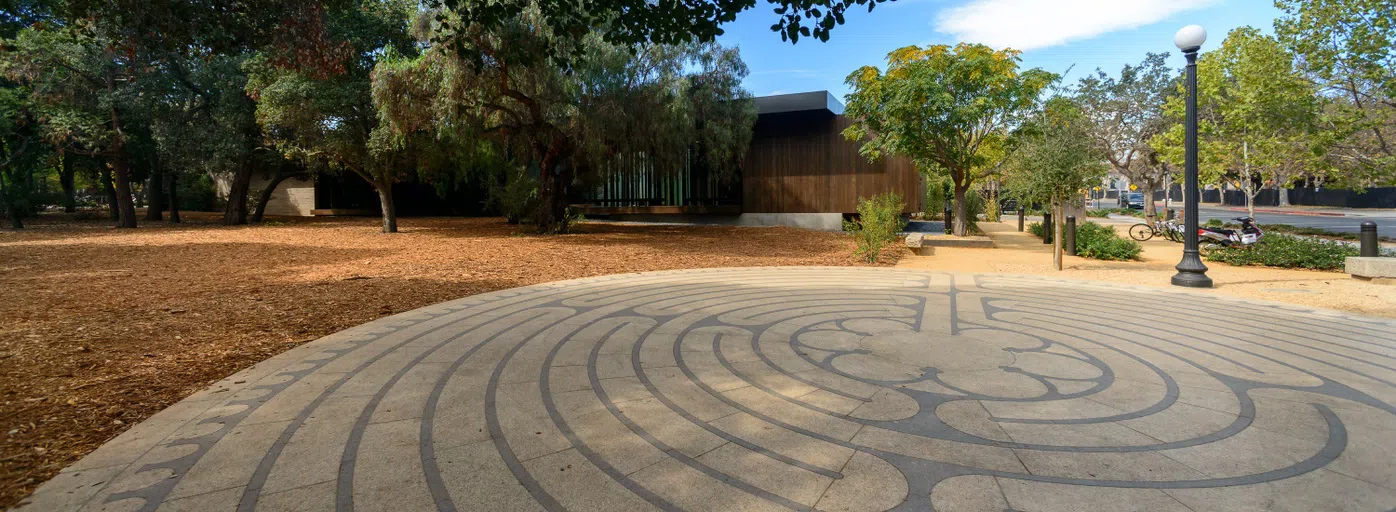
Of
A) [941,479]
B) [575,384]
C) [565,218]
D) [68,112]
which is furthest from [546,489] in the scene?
[68,112]

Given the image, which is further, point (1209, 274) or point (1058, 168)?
Answer: point (1058, 168)

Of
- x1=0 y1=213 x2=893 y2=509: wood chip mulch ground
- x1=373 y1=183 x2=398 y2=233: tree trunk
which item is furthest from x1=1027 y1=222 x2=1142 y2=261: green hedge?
x1=373 y1=183 x2=398 y2=233: tree trunk

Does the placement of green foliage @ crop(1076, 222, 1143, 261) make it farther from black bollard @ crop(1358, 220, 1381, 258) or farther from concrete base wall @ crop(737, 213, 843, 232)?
concrete base wall @ crop(737, 213, 843, 232)

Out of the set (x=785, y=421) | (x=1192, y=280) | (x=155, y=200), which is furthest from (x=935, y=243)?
(x=155, y=200)

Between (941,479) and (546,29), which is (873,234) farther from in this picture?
(941,479)

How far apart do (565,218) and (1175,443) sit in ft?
48.5

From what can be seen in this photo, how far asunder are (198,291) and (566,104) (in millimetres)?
7324

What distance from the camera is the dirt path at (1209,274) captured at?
6750 millimetres

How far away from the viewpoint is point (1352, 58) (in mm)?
12750

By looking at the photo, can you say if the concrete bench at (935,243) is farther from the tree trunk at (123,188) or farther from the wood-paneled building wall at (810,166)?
the tree trunk at (123,188)

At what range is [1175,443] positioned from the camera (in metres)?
2.76

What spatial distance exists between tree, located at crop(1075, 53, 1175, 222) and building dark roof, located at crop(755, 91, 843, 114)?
19272 mm

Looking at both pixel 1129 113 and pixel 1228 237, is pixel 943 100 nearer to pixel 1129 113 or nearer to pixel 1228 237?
pixel 1228 237

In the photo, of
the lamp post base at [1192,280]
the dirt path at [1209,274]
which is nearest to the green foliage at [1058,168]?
the dirt path at [1209,274]
